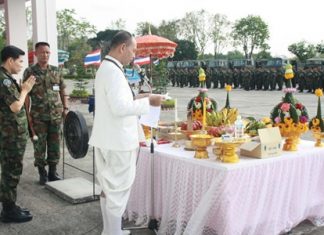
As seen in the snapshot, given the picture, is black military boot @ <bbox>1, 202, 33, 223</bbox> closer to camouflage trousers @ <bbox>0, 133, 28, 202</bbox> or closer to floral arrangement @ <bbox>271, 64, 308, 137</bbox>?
camouflage trousers @ <bbox>0, 133, 28, 202</bbox>

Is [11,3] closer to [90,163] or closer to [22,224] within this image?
[90,163]

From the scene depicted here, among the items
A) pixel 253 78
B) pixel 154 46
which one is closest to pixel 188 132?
pixel 154 46

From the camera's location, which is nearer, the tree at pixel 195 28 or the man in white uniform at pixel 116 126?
the man in white uniform at pixel 116 126

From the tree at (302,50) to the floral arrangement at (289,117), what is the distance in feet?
130

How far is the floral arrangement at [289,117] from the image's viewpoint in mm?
3281

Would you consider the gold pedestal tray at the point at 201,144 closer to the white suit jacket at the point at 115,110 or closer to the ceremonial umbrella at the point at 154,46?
the white suit jacket at the point at 115,110

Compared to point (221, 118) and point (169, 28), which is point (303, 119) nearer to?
point (221, 118)

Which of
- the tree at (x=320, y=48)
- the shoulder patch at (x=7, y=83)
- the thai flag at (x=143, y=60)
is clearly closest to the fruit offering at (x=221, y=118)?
the shoulder patch at (x=7, y=83)

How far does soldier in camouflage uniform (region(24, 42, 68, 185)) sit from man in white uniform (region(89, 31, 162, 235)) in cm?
187

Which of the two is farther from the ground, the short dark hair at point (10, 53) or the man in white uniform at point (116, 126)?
the short dark hair at point (10, 53)

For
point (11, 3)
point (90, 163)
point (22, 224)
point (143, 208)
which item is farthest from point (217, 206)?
point (11, 3)

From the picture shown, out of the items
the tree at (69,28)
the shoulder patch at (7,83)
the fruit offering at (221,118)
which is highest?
the tree at (69,28)

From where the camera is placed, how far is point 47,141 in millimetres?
4598

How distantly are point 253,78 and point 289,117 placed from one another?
2024 centimetres
